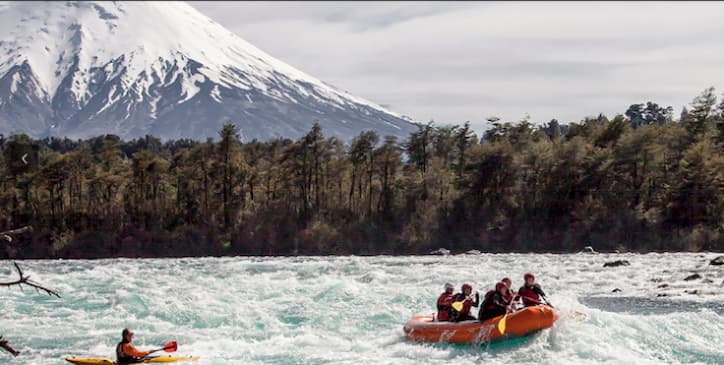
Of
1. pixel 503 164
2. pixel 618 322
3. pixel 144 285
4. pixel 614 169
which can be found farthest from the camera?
pixel 503 164

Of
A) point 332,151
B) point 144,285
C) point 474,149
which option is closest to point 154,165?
point 332,151

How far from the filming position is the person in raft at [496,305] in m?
17.8

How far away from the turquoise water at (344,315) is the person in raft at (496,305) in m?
→ 0.75

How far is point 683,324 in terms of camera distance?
1925 centimetres

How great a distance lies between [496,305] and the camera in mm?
17812

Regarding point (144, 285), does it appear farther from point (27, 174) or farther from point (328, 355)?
point (27, 174)

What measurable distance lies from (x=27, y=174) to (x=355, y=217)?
29.0 metres

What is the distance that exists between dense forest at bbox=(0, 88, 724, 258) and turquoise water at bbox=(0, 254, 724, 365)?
24.2 metres

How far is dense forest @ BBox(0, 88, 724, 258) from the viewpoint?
6169 cm

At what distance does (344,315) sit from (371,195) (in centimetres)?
4893

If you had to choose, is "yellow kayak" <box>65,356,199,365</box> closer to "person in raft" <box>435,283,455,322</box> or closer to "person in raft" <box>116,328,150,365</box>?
"person in raft" <box>116,328,150,365</box>

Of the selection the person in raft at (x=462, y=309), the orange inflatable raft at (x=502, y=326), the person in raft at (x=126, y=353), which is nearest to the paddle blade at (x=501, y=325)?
the orange inflatable raft at (x=502, y=326)

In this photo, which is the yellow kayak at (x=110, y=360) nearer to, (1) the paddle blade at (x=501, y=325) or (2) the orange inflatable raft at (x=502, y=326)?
(2) the orange inflatable raft at (x=502, y=326)

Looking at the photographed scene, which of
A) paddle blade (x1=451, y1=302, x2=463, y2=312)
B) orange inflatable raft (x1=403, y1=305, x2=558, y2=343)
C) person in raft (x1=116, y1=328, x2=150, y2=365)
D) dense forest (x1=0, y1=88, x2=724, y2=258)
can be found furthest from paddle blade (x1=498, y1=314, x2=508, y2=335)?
dense forest (x1=0, y1=88, x2=724, y2=258)
